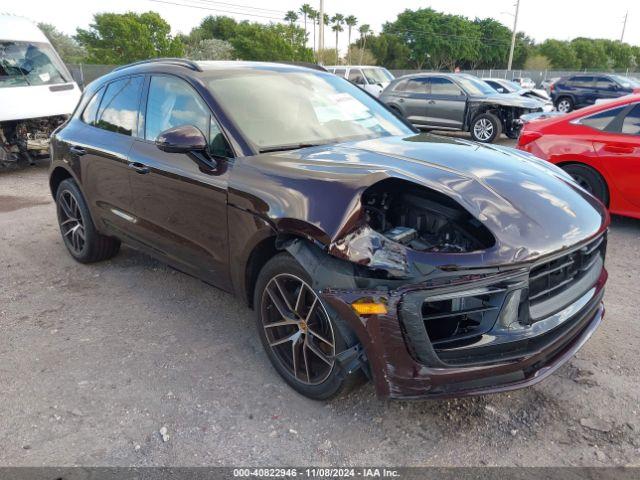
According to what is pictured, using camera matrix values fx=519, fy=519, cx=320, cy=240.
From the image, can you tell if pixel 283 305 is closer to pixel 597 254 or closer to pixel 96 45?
pixel 597 254

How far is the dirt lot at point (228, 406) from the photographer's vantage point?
8.02ft

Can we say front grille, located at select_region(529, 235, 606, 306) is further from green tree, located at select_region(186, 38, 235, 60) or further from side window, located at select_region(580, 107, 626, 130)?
green tree, located at select_region(186, 38, 235, 60)

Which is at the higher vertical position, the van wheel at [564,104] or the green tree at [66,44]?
the green tree at [66,44]

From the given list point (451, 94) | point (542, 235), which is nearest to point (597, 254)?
point (542, 235)

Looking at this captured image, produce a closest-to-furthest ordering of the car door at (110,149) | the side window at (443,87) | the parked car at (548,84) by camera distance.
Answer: the car door at (110,149) < the side window at (443,87) < the parked car at (548,84)

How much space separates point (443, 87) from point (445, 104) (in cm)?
49

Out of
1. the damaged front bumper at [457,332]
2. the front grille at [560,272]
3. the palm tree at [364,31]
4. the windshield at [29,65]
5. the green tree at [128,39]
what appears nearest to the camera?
the damaged front bumper at [457,332]

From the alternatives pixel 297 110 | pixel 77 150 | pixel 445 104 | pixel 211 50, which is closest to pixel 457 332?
pixel 297 110

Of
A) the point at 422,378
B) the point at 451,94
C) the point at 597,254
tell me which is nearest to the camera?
the point at 422,378

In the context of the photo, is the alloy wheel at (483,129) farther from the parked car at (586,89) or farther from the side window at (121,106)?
the parked car at (586,89)

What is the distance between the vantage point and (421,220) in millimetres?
2668

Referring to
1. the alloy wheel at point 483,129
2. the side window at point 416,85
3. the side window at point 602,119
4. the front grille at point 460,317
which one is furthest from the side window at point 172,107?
the side window at point 416,85

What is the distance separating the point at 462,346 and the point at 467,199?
69 centimetres

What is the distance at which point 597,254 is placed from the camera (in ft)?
→ 9.23
